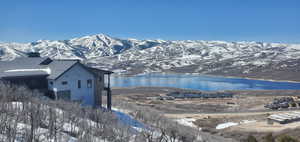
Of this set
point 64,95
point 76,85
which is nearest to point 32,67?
point 64,95

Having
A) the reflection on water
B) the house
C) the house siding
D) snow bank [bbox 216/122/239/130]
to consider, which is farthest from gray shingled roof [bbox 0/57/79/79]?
the reflection on water

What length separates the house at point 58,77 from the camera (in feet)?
77.2

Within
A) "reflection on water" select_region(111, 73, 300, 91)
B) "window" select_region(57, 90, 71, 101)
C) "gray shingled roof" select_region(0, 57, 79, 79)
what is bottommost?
"reflection on water" select_region(111, 73, 300, 91)

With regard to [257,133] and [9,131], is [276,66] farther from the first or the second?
[9,131]

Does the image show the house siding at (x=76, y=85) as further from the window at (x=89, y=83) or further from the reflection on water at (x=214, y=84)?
the reflection on water at (x=214, y=84)

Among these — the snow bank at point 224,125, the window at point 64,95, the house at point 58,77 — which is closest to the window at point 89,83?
the house at point 58,77

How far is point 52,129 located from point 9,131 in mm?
2156

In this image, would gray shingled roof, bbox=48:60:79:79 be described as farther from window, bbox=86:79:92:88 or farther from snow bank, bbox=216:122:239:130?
snow bank, bbox=216:122:239:130

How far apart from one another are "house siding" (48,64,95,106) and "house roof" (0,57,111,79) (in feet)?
1.44

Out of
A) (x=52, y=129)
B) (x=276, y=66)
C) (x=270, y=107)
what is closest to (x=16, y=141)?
(x=52, y=129)

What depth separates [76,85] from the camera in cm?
2475

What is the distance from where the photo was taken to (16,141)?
1007 cm

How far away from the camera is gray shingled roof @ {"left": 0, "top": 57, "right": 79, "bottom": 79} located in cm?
2348

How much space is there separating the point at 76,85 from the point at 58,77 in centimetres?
169
